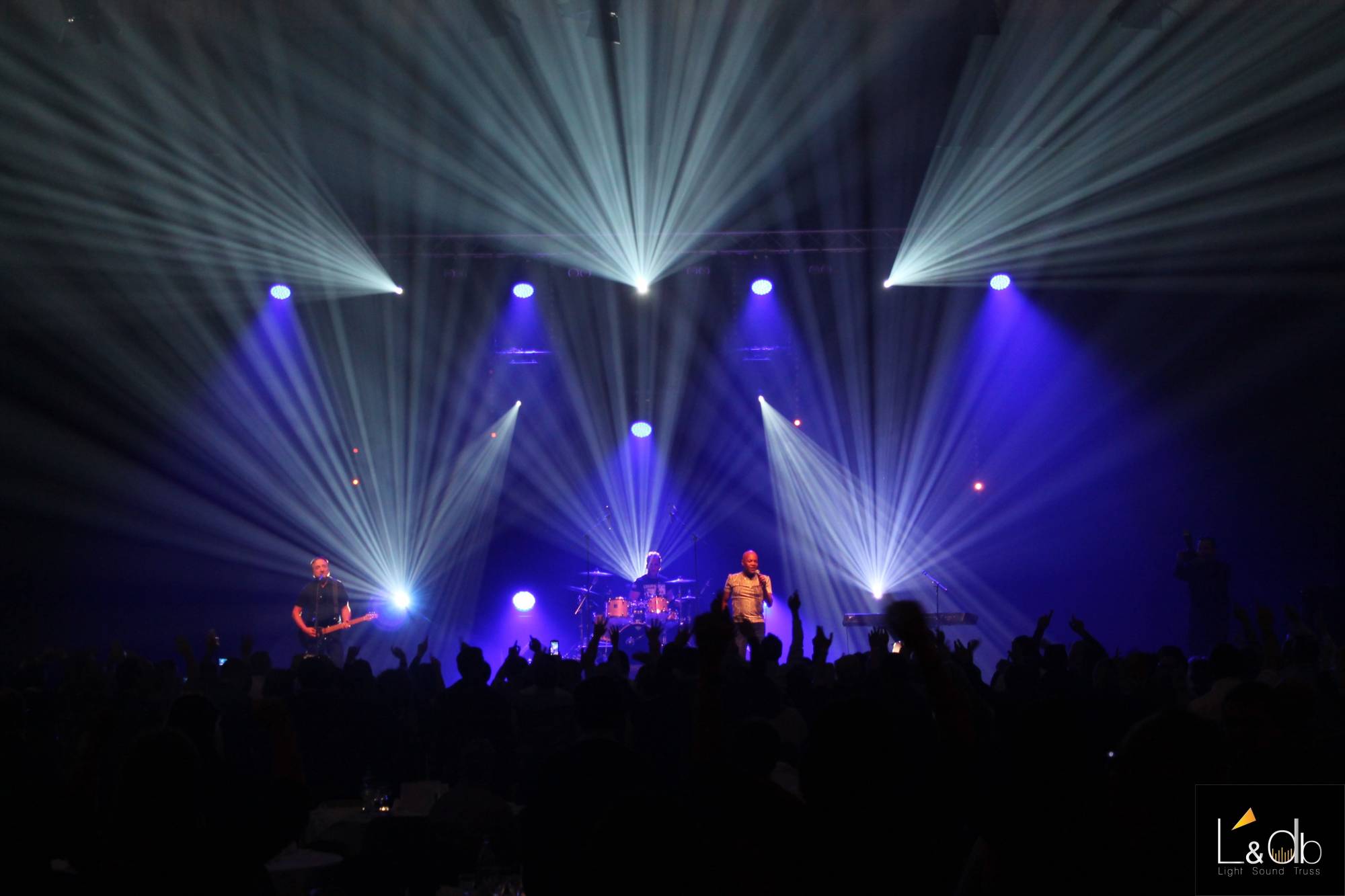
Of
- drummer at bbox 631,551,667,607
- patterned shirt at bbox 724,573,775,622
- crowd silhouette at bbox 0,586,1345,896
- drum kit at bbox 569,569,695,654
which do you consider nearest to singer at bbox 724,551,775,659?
patterned shirt at bbox 724,573,775,622

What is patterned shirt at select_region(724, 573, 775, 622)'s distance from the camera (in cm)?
1145

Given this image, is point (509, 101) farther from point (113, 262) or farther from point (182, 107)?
point (113, 262)

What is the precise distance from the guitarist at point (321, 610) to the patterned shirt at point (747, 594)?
4762 mm

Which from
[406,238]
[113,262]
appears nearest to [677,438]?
[406,238]

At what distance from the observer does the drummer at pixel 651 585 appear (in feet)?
49.0

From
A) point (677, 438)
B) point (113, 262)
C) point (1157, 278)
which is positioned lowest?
point (113, 262)

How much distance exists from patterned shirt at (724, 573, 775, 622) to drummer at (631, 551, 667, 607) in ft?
11.2

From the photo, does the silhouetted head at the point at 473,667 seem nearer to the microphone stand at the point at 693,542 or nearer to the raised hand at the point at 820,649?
the raised hand at the point at 820,649

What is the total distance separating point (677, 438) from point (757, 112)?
624cm

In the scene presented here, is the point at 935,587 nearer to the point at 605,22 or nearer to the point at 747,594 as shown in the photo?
the point at 747,594

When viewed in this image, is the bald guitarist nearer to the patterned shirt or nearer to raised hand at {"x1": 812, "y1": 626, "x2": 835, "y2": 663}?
the patterned shirt

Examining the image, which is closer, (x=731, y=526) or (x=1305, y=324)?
(x=1305, y=324)

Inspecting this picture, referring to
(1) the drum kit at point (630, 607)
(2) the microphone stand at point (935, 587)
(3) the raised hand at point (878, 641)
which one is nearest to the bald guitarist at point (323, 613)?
(1) the drum kit at point (630, 607)

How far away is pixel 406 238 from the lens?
15383mm
